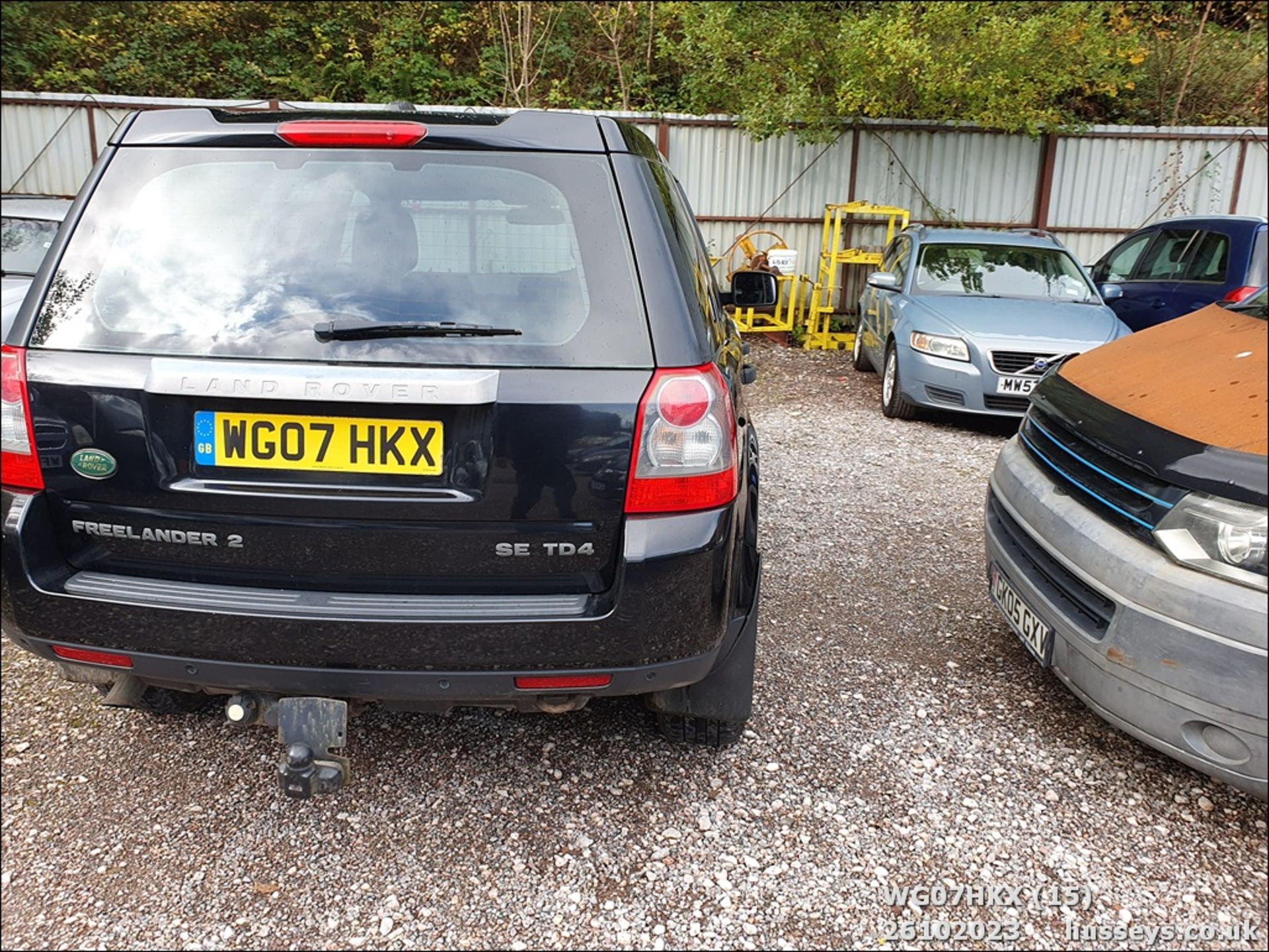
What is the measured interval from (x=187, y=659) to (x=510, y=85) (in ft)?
41.9

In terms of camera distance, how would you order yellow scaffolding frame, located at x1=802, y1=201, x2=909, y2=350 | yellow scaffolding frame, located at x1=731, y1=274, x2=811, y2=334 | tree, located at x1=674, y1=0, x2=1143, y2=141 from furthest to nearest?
yellow scaffolding frame, located at x1=731, y1=274, x2=811, y2=334 → yellow scaffolding frame, located at x1=802, y1=201, x2=909, y2=350 → tree, located at x1=674, y1=0, x2=1143, y2=141

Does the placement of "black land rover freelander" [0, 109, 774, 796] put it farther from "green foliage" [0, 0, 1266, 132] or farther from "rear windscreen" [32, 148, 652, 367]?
"green foliage" [0, 0, 1266, 132]

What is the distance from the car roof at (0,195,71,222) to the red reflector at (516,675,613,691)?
19.9 feet

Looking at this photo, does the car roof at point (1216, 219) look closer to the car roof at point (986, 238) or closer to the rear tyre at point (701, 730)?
the car roof at point (986, 238)

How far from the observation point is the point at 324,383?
200 centimetres

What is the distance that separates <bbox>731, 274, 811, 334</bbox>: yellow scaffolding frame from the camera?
11070 mm

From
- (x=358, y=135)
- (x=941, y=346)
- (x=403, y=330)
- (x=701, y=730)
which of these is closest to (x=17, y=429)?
(x=403, y=330)

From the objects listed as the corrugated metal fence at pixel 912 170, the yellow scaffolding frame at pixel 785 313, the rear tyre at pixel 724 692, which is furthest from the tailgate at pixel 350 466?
the corrugated metal fence at pixel 912 170

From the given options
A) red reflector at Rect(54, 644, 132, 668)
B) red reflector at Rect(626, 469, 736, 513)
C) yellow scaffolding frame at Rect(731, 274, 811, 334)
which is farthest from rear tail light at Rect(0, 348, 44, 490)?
yellow scaffolding frame at Rect(731, 274, 811, 334)

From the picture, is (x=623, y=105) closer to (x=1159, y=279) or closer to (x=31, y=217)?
(x=1159, y=279)

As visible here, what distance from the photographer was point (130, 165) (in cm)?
224

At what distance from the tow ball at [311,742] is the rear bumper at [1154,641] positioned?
196 cm

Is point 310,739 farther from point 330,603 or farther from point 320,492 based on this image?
point 320,492

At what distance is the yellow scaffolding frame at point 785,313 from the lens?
36.3ft
